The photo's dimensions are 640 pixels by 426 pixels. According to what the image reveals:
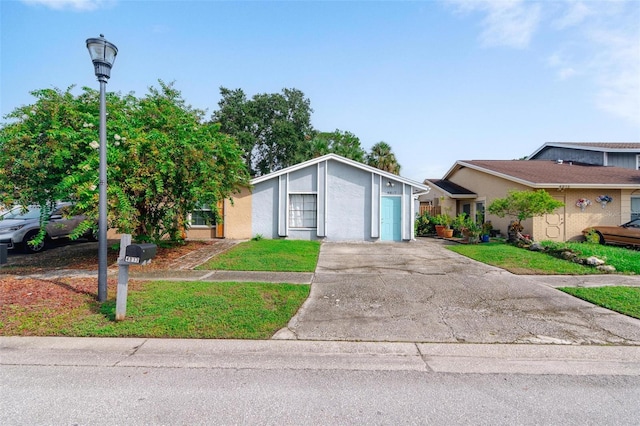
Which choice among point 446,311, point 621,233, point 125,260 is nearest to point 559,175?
point 621,233

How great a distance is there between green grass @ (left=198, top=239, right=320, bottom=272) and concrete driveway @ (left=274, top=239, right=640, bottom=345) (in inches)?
34.3

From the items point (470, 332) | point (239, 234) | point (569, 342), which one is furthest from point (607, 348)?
point (239, 234)

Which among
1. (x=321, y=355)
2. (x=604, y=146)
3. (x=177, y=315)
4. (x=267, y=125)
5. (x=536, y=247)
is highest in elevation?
(x=267, y=125)

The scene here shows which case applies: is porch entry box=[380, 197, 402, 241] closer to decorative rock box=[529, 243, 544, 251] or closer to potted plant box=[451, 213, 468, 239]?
potted plant box=[451, 213, 468, 239]

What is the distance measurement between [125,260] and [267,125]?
33.4m

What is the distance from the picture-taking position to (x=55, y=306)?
5.46 metres

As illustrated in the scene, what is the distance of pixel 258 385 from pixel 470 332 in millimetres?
3227

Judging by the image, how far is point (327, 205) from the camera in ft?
48.7

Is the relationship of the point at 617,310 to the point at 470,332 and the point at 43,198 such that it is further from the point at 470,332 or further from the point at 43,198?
the point at 43,198

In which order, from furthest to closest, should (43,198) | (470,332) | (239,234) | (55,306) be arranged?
1. (239,234)
2. (43,198)
3. (55,306)
4. (470,332)

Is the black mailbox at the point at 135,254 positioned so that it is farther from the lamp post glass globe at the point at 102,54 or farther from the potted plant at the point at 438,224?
the potted plant at the point at 438,224

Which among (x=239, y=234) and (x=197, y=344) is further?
(x=239, y=234)

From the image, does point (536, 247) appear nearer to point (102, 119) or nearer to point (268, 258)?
point (268, 258)

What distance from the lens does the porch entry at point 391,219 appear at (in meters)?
14.9
